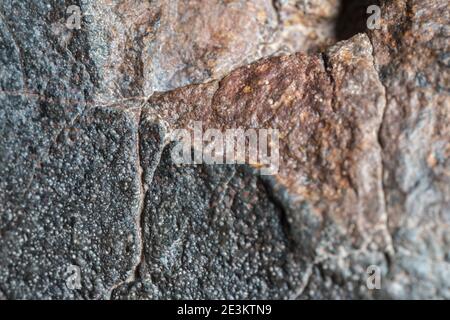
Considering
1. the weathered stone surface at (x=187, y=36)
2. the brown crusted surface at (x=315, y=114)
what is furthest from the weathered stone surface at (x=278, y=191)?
the weathered stone surface at (x=187, y=36)

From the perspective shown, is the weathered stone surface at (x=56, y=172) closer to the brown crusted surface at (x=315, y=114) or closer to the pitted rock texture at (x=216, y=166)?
the pitted rock texture at (x=216, y=166)

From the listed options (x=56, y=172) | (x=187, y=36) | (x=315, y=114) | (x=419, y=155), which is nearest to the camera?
(x=419, y=155)

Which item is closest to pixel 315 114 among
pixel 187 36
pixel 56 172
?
pixel 187 36

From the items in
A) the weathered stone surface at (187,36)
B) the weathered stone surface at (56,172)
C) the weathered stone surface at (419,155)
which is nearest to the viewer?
the weathered stone surface at (419,155)

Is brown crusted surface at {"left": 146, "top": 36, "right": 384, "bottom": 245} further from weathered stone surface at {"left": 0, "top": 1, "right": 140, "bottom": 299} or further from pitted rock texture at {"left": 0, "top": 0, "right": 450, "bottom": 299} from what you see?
weathered stone surface at {"left": 0, "top": 1, "right": 140, "bottom": 299}

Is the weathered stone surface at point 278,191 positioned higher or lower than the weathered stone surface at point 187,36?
lower

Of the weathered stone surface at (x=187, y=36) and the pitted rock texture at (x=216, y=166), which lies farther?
the weathered stone surface at (x=187, y=36)

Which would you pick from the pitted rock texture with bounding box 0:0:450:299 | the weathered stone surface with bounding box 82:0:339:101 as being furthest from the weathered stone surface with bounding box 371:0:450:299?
the weathered stone surface with bounding box 82:0:339:101

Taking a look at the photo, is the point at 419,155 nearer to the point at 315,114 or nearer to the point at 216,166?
the point at 315,114

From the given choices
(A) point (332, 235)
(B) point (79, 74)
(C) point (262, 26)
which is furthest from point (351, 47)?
(B) point (79, 74)
